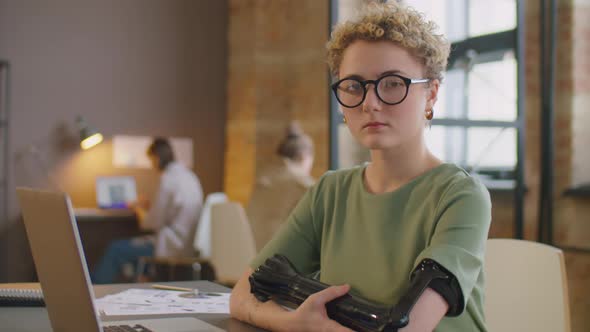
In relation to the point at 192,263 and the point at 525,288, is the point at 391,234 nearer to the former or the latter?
the point at 525,288

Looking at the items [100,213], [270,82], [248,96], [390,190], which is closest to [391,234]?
[390,190]

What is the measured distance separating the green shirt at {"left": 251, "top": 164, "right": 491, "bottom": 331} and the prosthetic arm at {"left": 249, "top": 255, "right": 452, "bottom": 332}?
1.5 inches

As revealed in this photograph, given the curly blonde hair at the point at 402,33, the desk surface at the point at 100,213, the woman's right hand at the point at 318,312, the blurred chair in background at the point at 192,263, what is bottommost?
the blurred chair in background at the point at 192,263

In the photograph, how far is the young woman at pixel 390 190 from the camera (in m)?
1.18

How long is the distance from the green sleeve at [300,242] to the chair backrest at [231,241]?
2.11 meters

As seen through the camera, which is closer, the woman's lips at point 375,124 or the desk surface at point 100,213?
the woman's lips at point 375,124

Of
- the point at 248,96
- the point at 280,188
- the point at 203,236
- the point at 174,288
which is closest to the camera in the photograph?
the point at 174,288

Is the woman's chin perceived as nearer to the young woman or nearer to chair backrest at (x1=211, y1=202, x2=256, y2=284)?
the young woman

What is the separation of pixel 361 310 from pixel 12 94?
503 centimetres

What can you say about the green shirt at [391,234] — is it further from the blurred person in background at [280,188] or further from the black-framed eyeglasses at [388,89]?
the blurred person in background at [280,188]

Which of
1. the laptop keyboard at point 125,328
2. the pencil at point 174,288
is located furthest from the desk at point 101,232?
the laptop keyboard at point 125,328

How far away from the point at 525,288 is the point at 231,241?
92.0 inches

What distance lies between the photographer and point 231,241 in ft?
12.1

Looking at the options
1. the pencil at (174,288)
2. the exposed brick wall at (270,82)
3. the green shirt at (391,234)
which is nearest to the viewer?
the green shirt at (391,234)
